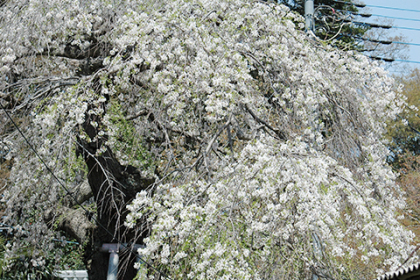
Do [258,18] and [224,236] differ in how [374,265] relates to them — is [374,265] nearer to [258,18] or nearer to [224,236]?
[224,236]

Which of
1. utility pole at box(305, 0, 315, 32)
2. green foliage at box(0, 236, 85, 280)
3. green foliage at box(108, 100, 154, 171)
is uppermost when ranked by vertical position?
utility pole at box(305, 0, 315, 32)

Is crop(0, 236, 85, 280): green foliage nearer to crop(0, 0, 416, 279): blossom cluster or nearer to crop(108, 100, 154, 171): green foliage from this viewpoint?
crop(0, 0, 416, 279): blossom cluster

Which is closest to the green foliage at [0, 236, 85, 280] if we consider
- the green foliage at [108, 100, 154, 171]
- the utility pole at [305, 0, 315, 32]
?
the green foliage at [108, 100, 154, 171]

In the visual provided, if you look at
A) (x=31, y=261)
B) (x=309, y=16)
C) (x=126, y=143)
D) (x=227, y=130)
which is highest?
Answer: (x=309, y=16)

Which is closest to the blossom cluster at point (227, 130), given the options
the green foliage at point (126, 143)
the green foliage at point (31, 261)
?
the green foliage at point (126, 143)

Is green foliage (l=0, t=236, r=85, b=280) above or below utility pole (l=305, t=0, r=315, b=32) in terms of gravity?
below

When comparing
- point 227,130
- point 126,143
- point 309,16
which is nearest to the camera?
point 227,130

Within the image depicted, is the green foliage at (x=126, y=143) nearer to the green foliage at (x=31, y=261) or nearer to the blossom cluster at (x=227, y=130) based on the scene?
the blossom cluster at (x=227, y=130)

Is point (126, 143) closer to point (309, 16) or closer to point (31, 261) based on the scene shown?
point (31, 261)

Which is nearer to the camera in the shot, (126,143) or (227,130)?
(227,130)

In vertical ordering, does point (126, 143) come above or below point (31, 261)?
above

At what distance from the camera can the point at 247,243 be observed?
275 centimetres

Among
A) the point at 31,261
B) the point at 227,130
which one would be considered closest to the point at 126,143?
the point at 227,130

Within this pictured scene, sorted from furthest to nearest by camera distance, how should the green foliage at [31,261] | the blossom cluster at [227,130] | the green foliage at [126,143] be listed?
the green foliage at [31,261] → the green foliage at [126,143] → the blossom cluster at [227,130]
